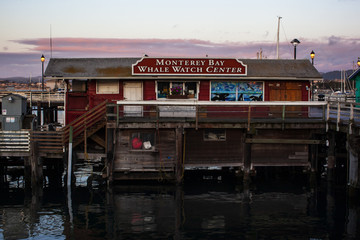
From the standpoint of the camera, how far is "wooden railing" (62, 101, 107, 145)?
24.5 m

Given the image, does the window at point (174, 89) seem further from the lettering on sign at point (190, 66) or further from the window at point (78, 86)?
the window at point (78, 86)

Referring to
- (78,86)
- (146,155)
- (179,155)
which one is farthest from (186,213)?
(78,86)

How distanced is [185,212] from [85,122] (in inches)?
305

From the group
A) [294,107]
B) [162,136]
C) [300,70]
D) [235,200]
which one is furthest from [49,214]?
[300,70]

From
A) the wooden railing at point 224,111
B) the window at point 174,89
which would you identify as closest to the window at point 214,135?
the wooden railing at point 224,111

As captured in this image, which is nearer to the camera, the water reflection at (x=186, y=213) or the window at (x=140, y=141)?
the water reflection at (x=186, y=213)

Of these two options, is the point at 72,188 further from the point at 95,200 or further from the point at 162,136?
the point at 162,136

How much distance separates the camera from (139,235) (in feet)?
59.7

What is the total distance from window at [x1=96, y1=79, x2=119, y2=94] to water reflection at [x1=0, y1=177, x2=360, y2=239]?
6023mm

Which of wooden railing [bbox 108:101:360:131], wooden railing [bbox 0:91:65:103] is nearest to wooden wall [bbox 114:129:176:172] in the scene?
wooden railing [bbox 108:101:360:131]

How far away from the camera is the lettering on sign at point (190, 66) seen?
26875 millimetres

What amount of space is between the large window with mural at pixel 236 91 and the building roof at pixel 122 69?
790 millimetres

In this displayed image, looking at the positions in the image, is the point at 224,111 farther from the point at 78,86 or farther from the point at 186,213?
the point at 78,86

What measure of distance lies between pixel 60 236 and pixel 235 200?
932 centimetres
